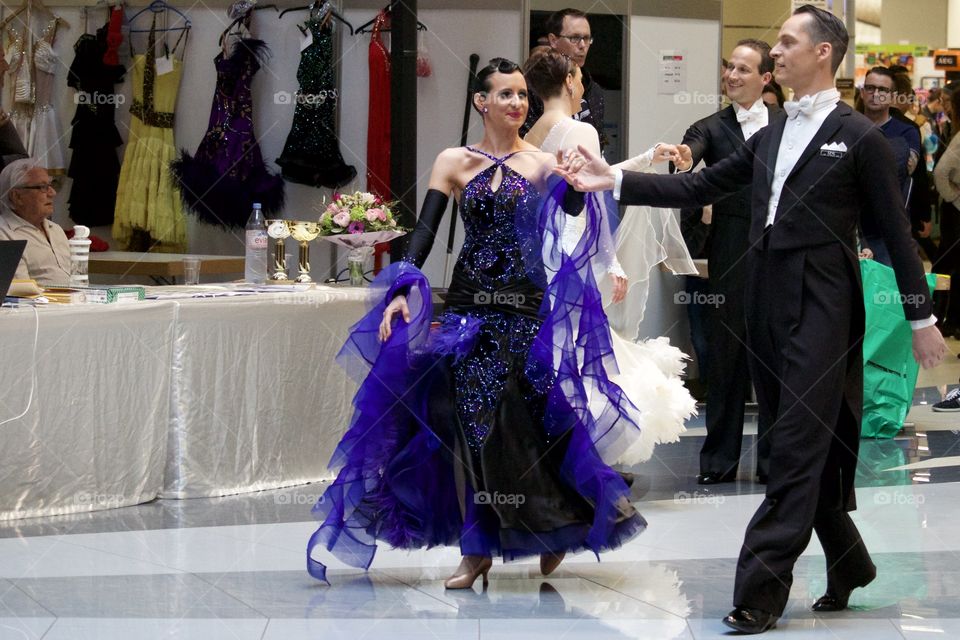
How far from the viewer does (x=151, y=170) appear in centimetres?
781

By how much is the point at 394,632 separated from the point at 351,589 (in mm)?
459

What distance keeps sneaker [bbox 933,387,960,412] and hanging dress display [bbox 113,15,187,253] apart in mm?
4230

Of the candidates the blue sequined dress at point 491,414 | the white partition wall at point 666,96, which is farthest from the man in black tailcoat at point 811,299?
the white partition wall at point 666,96

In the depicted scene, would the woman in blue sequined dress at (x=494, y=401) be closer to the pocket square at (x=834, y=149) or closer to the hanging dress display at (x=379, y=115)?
the pocket square at (x=834, y=149)

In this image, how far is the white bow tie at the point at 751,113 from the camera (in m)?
5.28

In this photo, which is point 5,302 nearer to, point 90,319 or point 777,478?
point 90,319

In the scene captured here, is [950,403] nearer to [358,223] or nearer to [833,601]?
[358,223]

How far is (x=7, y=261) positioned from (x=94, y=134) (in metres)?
3.60

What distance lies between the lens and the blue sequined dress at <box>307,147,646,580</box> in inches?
146

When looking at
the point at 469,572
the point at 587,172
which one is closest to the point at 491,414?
the point at 469,572

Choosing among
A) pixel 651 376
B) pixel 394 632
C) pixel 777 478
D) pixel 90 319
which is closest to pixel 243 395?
pixel 90 319

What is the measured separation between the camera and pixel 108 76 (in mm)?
7922

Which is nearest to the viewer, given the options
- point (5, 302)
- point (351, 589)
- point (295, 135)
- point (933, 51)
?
point (351, 589)

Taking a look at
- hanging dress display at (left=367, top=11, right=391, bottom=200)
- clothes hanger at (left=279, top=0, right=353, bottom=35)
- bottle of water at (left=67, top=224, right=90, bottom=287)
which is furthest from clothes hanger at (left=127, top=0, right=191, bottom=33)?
bottle of water at (left=67, top=224, right=90, bottom=287)
